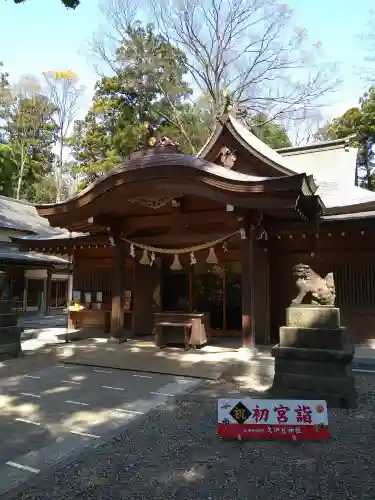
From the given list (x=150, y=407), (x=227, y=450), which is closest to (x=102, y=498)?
(x=227, y=450)

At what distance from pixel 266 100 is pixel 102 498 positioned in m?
22.0

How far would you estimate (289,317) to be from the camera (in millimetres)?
5840

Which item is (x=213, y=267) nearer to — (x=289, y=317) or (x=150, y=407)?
(x=289, y=317)

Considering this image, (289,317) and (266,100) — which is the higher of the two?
(266,100)

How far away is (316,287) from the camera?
19.3 ft

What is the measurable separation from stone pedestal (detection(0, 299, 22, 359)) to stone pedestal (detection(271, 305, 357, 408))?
5.92 meters

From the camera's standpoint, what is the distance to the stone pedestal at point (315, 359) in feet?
17.3

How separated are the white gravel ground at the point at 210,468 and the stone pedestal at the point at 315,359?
0.65m

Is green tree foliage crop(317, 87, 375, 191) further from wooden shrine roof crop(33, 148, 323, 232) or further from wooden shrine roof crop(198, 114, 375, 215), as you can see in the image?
wooden shrine roof crop(33, 148, 323, 232)

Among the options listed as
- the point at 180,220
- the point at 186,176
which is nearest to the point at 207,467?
the point at 186,176

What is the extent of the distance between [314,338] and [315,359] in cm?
30

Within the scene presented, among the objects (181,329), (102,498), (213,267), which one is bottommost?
(102,498)

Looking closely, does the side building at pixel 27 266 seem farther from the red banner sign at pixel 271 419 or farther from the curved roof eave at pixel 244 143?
the red banner sign at pixel 271 419

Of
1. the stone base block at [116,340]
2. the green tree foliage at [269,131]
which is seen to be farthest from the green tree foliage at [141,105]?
the stone base block at [116,340]
